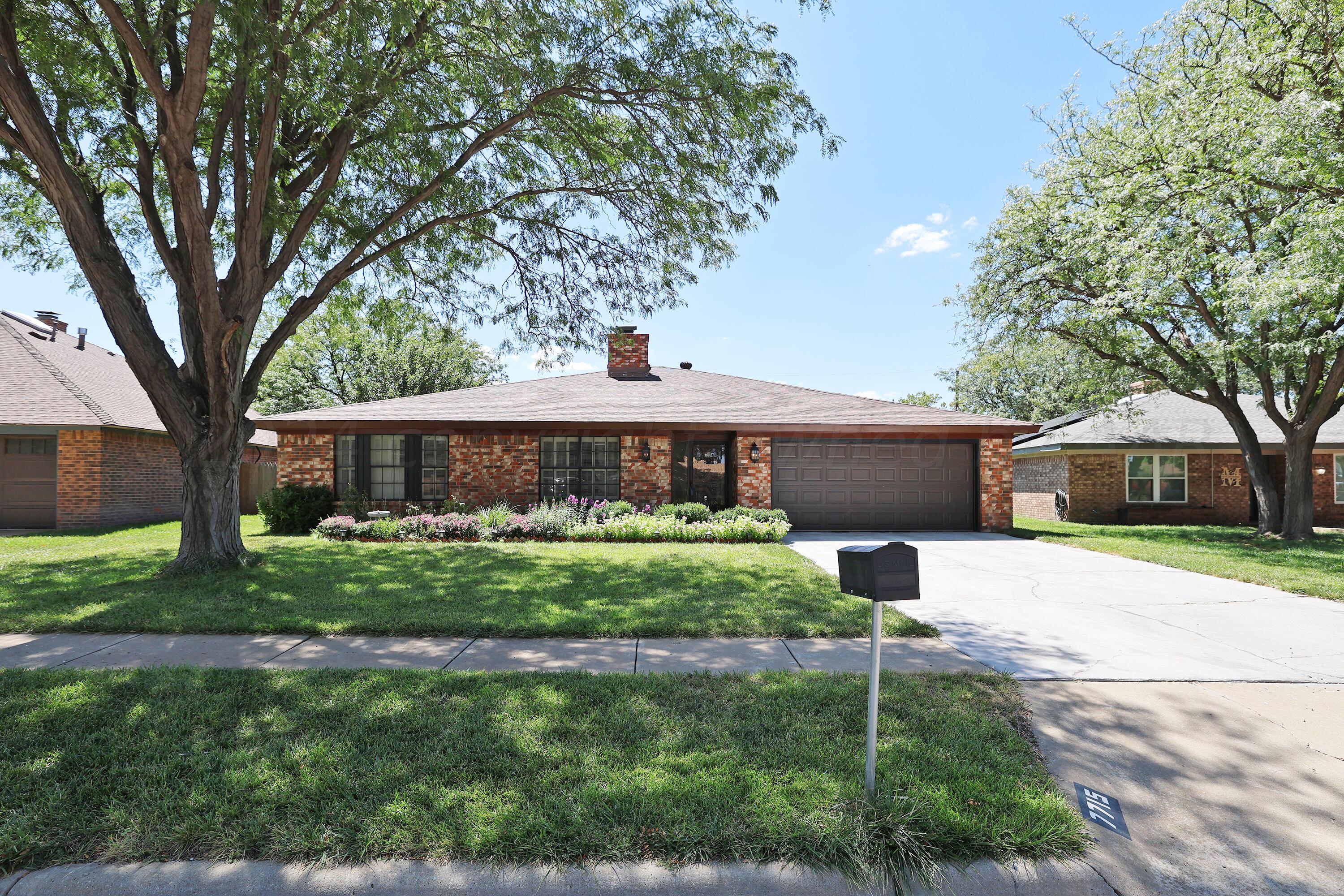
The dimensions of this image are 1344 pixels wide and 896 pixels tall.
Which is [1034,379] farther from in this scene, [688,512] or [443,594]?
[443,594]

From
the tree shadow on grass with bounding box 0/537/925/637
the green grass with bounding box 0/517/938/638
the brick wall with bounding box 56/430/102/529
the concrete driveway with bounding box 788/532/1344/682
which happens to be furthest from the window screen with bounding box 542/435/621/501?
the brick wall with bounding box 56/430/102/529

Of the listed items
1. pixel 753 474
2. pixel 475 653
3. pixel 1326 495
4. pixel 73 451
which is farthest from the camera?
pixel 1326 495

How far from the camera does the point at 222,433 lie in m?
7.71

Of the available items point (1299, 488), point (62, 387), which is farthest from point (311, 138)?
point (1299, 488)

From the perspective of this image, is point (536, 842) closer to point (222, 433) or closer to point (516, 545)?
point (222, 433)

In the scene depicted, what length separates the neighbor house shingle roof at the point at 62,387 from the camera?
1316 cm

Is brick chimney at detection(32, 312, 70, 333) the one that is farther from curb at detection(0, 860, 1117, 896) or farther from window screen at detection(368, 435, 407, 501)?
curb at detection(0, 860, 1117, 896)

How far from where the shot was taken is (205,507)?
25.2 ft

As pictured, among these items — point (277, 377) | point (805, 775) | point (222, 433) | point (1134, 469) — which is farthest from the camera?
point (277, 377)

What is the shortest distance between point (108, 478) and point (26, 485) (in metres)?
1.78

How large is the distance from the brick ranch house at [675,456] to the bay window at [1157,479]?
5.96 m

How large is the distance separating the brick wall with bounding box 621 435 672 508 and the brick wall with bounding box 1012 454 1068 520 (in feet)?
38.0

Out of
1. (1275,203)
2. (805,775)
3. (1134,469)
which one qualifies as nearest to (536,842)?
(805,775)

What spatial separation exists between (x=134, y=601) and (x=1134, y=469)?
22.5 m
